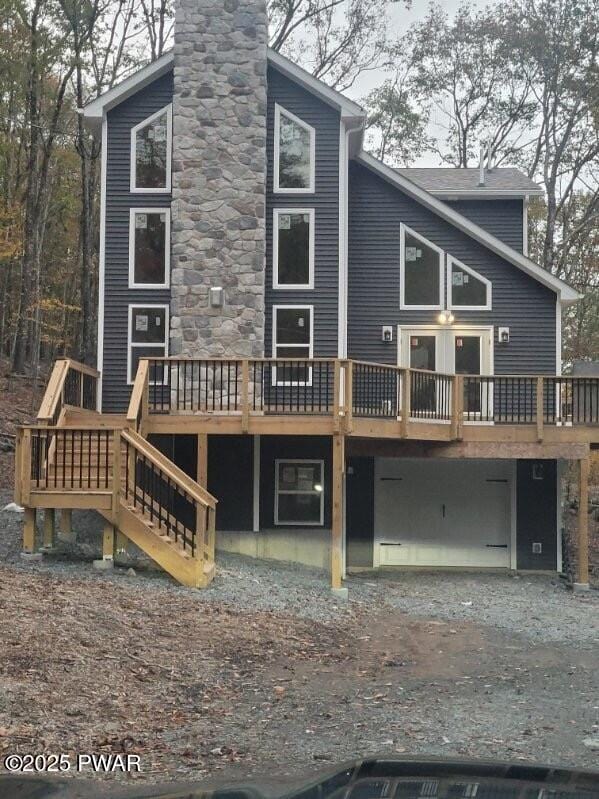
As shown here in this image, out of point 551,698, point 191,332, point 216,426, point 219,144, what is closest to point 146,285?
point 191,332

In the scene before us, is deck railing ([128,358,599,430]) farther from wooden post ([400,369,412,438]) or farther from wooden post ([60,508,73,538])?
wooden post ([60,508,73,538])

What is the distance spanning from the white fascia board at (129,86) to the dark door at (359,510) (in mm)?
7960

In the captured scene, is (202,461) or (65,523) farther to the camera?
(65,523)

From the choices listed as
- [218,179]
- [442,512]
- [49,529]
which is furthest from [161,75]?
[442,512]

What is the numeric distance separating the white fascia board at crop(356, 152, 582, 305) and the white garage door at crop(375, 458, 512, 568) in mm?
3492

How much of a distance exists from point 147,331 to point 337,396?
15.9ft

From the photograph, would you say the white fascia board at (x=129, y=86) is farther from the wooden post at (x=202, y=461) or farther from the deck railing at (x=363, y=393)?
the wooden post at (x=202, y=461)

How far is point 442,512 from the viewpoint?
17.5 metres

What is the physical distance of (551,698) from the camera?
26.8ft

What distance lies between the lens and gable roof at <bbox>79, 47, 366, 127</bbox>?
16.4 metres

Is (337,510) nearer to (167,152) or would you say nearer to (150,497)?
(150,497)

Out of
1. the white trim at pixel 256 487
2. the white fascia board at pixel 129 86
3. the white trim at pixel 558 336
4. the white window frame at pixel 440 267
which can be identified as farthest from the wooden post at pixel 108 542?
the white trim at pixel 558 336

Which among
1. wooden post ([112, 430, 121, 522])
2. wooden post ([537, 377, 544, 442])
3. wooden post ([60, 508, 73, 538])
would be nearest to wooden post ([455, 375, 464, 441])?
wooden post ([537, 377, 544, 442])

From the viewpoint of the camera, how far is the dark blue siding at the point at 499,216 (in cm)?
1884
